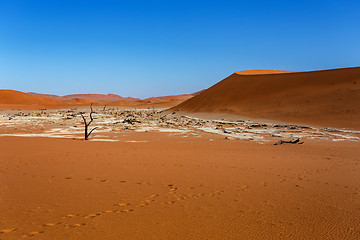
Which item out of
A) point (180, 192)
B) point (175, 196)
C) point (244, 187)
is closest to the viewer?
point (175, 196)

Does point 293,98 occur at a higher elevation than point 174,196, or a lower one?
higher

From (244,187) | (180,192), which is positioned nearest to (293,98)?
(244,187)

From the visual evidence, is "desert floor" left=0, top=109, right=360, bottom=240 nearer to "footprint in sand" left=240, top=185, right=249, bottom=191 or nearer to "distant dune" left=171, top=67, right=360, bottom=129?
"footprint in sand" left=240, top=185, right=249, bottom=191

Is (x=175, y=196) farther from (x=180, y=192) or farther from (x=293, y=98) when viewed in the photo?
(x=293, y=98)

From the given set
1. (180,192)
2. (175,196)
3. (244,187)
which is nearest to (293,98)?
(244,187)

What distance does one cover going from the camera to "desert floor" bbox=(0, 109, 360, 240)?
9.70ft

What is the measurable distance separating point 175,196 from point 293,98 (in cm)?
2579

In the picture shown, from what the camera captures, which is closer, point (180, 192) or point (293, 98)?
point (180, 192)

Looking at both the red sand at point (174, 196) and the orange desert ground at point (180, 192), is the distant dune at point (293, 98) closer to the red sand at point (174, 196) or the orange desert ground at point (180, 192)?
the orange desert ground at point (180, 192)

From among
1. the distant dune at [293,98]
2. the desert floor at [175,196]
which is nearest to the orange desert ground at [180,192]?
the desert floor at [175,196]

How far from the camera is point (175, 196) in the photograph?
4078 mm

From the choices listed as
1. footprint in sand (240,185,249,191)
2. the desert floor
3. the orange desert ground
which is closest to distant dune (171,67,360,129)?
the orange desert ground

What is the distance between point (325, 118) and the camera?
20406 mm

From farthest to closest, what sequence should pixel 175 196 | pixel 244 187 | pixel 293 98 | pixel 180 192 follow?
pixel 293 98 → pixel 244 187 → pixel 180 192 → pixel 175 196
